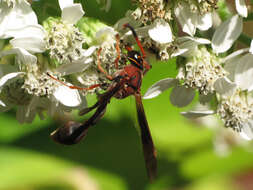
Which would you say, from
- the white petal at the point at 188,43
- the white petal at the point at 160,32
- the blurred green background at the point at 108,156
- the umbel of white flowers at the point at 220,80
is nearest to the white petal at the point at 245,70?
the umbel of white flowers at the point at 220,80

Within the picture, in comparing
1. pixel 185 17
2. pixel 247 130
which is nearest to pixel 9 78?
pixel 185 17

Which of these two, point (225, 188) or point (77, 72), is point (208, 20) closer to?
point (77, 72)

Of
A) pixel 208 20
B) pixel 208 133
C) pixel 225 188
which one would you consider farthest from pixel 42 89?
pixel 225 188

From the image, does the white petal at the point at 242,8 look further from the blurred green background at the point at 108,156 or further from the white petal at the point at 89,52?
the blurred green background at the point at 108,156

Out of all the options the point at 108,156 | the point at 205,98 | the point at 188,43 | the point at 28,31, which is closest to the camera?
the point at 28,31

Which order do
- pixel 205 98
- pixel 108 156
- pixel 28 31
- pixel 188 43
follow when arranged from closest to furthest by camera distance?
pixel 28 31
pixel 188 43
pixel 205 98
pixel 108 156

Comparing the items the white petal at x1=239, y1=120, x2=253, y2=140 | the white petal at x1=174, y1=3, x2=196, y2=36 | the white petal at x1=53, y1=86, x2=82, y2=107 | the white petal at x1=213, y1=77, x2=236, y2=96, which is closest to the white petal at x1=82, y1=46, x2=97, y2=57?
the white petal at x1=53, y1=86, x2=82, y2=107

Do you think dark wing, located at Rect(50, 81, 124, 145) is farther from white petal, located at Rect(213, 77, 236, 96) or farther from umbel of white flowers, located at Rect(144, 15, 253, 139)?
white petal, located at Rect(213, 77, 236, 96)

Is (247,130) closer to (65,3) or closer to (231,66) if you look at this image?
(231,66)

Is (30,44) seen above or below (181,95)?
above
